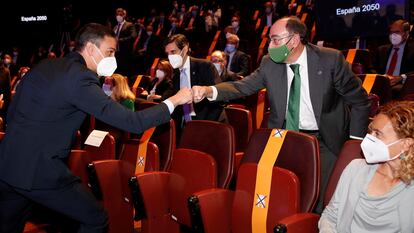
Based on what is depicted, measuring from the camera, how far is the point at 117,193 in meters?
3.21

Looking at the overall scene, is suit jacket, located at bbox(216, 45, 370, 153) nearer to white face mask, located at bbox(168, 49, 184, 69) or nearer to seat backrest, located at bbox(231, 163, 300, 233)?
seat backrest, located at bbox(231, 163, 300, 233)

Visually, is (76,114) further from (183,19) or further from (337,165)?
(183,19)

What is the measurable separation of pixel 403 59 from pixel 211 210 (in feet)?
12.0

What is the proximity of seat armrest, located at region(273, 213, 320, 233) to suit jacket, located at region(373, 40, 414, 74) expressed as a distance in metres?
3.53

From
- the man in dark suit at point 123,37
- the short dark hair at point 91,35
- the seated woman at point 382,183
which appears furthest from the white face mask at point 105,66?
the man in dark suit at point 123,37

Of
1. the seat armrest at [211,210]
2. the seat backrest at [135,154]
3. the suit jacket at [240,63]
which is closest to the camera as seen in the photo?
the seat armrest at [211,210]

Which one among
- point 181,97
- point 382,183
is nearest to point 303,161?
point 382,183

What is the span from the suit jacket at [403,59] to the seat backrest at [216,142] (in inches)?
123

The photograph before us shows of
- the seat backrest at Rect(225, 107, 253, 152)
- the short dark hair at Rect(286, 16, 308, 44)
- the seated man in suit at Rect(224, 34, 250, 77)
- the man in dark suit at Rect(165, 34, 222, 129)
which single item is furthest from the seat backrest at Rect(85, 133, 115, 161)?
the seated man in suit at Rect(224, 34, 250, 77)

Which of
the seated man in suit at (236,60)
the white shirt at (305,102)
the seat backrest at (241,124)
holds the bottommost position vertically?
the seat backrest at (241,124)

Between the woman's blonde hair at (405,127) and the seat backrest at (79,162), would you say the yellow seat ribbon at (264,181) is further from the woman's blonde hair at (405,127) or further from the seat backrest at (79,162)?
the seat backrest at (79,162)

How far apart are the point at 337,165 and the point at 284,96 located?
23.8 inches

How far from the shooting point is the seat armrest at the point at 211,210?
2318 millimetres

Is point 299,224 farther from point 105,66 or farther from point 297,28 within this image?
point 105,66
